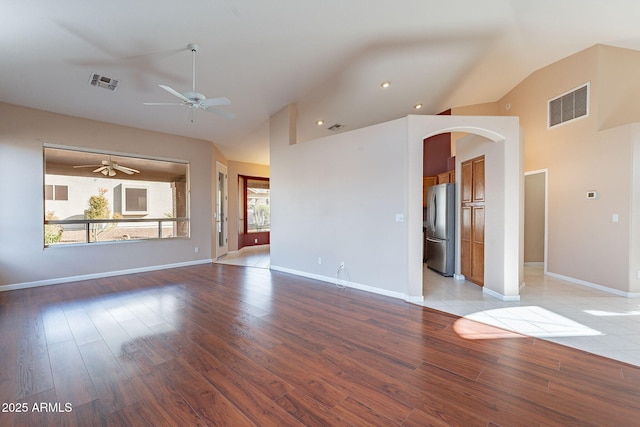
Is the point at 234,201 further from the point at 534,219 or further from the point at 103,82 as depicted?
the point at 534,219

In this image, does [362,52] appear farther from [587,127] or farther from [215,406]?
[215,406]

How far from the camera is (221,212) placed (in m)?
7.91

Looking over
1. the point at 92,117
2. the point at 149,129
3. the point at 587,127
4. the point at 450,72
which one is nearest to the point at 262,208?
the point at 149,129

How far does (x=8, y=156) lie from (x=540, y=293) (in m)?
8.78

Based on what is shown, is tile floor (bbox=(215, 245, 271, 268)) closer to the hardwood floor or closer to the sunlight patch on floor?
the hardwood floor

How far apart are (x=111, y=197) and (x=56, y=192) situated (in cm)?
80

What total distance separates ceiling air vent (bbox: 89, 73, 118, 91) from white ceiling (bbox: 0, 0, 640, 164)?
0.30ft

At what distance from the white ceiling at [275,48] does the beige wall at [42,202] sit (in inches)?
11.7

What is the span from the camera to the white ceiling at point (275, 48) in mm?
2914

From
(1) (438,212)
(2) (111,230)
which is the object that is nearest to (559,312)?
(1) (438,212)

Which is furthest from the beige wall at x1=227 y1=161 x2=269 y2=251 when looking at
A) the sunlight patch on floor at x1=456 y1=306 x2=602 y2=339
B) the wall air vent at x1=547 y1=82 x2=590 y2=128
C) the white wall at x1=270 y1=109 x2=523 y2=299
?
the wall air vent at x1=547 y1=82 x2=590 y2=128

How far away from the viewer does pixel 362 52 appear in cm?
403

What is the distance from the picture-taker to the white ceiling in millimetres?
2914

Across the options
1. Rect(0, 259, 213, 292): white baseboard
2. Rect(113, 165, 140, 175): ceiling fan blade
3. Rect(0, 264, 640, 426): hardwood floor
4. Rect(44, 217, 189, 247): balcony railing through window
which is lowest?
Rect(0, 264, 640, 426): hardwood floor
